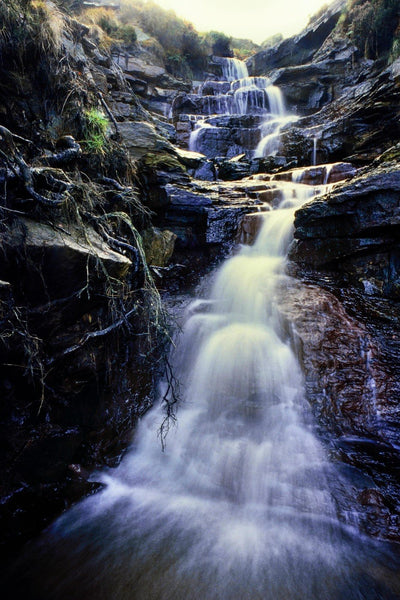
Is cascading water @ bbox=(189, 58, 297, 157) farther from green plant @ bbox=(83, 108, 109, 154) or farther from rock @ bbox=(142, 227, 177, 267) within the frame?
green plant @ bbox=(83, 108, 109, 154)

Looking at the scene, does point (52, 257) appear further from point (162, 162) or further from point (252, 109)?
point (252, 109)

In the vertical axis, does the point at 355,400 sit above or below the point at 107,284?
below

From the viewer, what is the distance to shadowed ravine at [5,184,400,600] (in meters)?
2.18

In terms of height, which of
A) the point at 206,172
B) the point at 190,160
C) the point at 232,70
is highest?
the point at 232,70

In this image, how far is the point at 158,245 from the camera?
5551mm

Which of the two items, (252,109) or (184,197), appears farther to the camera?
(252,109)

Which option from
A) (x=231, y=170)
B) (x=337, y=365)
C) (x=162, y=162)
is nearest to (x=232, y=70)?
(x=231, y=170)

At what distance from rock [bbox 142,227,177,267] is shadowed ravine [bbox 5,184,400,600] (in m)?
1.80

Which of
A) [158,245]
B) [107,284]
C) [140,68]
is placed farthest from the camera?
[140,68]

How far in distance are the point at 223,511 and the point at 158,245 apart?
14.0ft

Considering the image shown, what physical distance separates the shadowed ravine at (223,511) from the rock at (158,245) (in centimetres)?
180

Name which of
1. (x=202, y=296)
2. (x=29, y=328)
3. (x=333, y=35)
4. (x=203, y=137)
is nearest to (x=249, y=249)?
(x=202, y=296)

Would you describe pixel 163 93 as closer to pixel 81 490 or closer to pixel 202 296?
pixel 202 296

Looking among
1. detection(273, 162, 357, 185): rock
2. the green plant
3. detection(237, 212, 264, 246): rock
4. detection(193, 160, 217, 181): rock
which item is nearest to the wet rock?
detection(237, 212, 264, 246): rock
